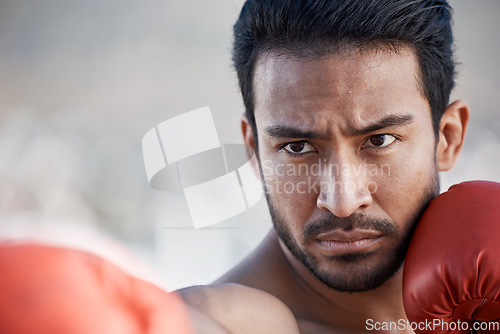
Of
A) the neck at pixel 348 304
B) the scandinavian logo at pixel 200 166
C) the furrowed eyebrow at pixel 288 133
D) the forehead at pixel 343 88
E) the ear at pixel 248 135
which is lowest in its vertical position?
the neck at pixel 348 304

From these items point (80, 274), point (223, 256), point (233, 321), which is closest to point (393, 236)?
point (233, 321)

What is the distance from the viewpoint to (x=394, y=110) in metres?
1.09

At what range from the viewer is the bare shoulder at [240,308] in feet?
2.49

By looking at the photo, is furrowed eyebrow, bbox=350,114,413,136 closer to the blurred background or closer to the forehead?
the forehead

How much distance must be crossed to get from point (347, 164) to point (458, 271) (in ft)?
0.95

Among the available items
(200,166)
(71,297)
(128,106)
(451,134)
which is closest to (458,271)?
(451,134)

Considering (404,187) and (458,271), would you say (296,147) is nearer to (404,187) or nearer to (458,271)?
(404,187)

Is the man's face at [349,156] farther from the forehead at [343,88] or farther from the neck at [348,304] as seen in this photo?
the neck at [348,304]

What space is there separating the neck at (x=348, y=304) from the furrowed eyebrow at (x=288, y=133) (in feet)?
1.19

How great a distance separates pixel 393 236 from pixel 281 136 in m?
0.33

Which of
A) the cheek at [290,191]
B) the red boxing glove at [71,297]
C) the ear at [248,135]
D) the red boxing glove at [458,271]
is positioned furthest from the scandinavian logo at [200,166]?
the red boxing glove at [71,297]

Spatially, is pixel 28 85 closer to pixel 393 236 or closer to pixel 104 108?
pixel 104 108

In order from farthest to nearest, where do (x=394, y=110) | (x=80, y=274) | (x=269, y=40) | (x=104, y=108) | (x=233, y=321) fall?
(x=104, y=108)
(x=269, y=40)
(x=394, y=110)
(x=233, y=321)
(x=80, y=274)

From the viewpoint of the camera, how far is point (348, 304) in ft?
4.16
